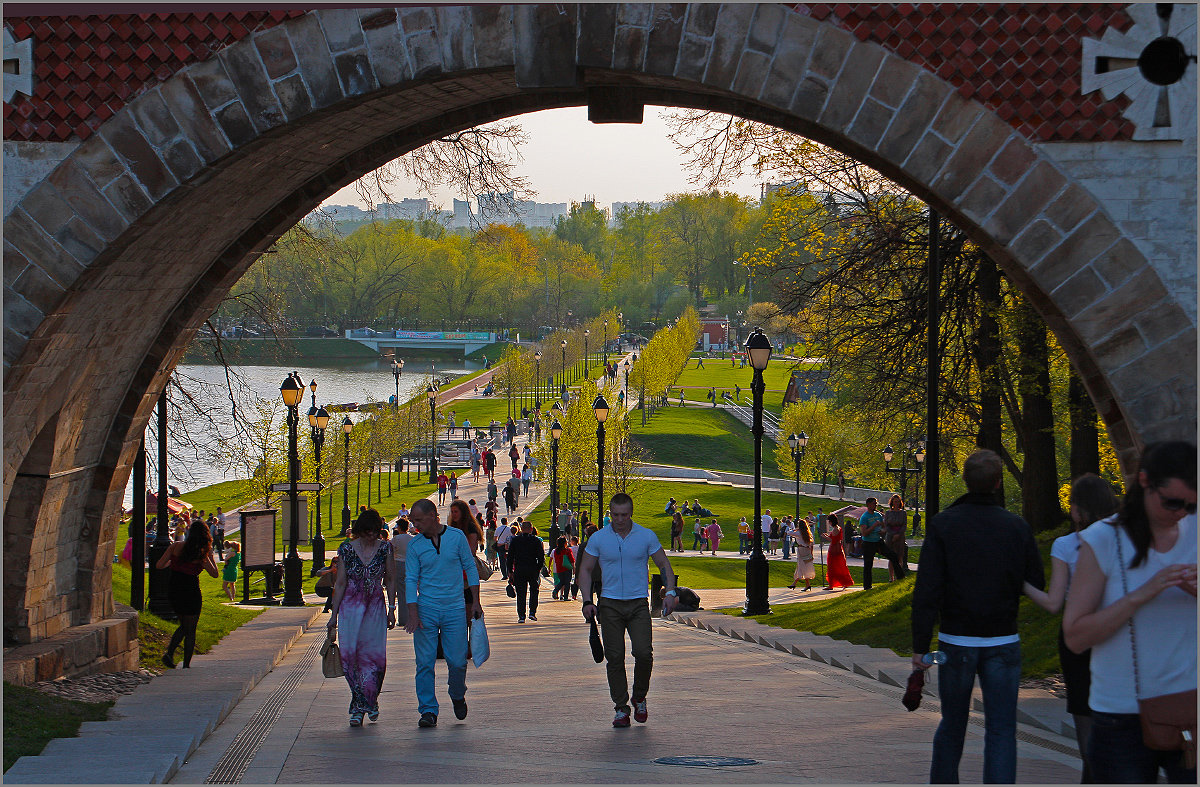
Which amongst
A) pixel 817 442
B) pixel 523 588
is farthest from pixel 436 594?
pixel 817 442

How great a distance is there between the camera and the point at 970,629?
586 centimetres

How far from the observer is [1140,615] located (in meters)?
4.64

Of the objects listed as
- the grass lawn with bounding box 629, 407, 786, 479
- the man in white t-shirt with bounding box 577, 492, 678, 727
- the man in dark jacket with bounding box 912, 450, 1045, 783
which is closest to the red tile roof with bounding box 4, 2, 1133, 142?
the man in dark jacket with bounding box 912, 450, 1045, 783

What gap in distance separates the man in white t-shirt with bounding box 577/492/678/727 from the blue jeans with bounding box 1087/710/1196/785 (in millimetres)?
4051

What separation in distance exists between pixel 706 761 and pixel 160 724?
378 centimetres

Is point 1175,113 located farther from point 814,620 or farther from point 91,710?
point 814,620

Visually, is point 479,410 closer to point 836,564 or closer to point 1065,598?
point 836,564

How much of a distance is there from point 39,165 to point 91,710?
157 inches

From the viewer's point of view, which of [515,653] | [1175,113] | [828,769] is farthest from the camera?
[515,653]

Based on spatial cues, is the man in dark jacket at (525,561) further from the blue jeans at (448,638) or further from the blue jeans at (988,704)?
the blue jeans at (988,704)

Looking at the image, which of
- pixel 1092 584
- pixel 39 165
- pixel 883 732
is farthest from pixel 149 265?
pixel 1092 584

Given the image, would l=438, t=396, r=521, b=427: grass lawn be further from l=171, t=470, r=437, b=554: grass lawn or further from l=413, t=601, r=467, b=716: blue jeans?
l=413, t=601, r=467, b=716: blue jeans

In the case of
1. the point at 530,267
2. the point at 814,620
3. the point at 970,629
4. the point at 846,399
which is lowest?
the point at 814,620

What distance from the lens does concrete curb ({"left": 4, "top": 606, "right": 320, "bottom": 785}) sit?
6.59 meters
